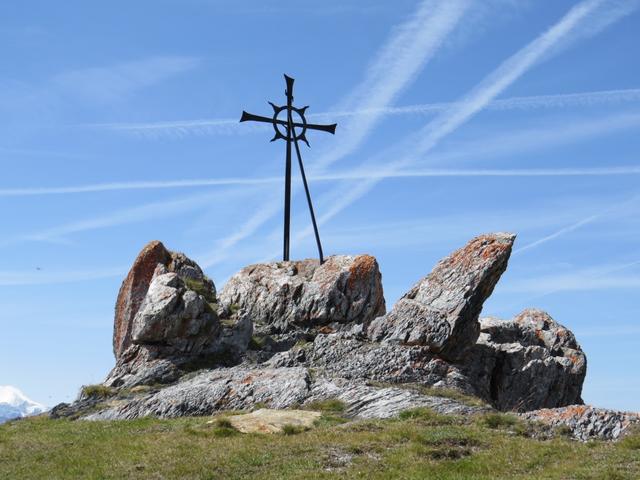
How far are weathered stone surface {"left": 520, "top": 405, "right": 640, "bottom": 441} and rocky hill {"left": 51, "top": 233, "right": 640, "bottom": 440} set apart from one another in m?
0.05

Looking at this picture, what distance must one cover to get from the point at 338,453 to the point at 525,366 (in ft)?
85.8

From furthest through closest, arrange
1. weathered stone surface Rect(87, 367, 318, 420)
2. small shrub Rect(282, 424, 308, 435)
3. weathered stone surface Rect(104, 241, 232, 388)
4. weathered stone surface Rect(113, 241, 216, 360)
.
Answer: weathered stone surface Rect(113, 241, 216, 360) < weathered stone surface Rect(104, 241, 232, 388) < weathered stone surface Rect(87, 367, 318, 420) < small shrub Rect(282, 424, 308, 435)

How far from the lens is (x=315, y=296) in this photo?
166ft

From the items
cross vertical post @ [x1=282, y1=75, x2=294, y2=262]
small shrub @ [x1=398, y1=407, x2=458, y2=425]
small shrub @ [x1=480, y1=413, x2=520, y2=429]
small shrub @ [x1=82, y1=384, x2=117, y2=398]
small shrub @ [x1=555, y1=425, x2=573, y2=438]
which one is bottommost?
small shrub @ [x1=555, y1=425, x2=573, y2=438]

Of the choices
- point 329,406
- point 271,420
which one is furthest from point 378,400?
point 271,420

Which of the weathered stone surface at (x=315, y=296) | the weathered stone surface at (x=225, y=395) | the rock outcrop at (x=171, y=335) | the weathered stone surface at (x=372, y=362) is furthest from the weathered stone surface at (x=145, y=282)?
the weathered stone surface at (x=225, y=395)

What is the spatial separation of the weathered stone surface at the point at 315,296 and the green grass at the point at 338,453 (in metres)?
18.9

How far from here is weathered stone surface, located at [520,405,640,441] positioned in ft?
97.1

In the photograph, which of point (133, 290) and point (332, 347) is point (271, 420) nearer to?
point (332, 347)

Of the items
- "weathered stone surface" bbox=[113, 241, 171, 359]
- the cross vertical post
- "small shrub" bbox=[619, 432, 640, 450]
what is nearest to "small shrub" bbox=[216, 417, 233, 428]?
"small shrub" bbox=[619, 432, 640, 450]

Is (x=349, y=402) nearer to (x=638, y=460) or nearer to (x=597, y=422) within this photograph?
(x=597, y=422)

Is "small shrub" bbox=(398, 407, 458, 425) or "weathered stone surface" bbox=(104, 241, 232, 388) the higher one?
"weathered stone surface" bbox=(104, 241, 232, 388)

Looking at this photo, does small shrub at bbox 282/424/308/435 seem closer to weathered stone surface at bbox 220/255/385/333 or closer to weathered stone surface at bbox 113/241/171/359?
weathered stone surface at bbox 220/255/385/333

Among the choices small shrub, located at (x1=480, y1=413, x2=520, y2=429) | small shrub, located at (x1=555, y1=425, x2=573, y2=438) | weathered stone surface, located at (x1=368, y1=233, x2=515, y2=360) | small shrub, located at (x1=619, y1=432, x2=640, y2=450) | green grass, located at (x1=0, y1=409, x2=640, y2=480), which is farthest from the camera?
weathered stone surface, located at (x1=368, y1=233, x2=515, y2=360)
